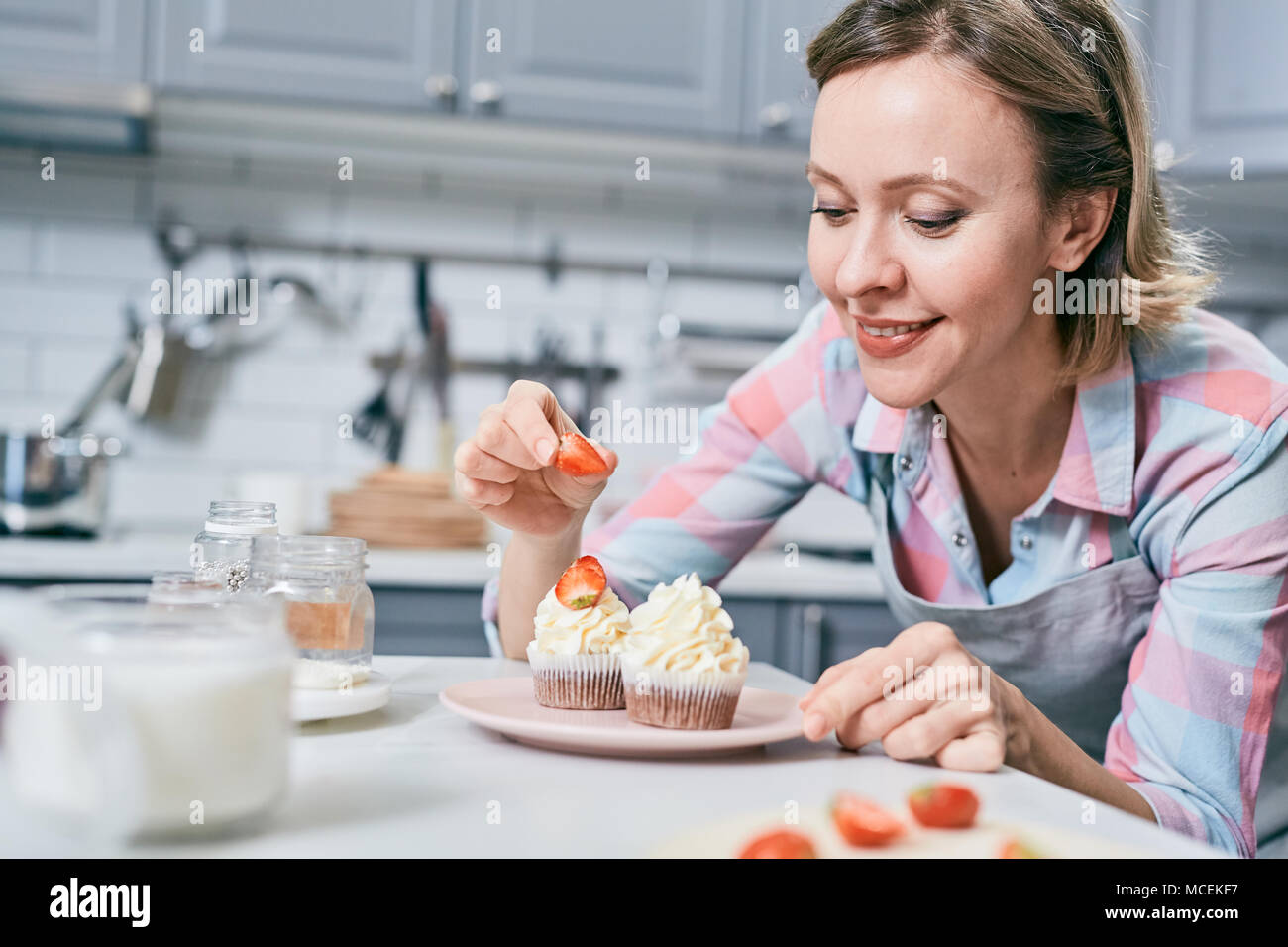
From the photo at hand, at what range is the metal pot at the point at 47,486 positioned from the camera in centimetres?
208

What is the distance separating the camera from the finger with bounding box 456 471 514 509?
38.6 inches

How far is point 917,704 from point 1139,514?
44 centimetres

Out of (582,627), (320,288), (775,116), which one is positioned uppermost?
(775,116)

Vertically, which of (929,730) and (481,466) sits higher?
(481,466)

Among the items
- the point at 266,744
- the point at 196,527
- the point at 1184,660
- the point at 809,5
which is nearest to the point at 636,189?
the point at 809,5

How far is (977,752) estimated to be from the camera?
0.75 metres

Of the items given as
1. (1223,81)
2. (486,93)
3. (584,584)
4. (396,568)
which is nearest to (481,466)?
(584,584)

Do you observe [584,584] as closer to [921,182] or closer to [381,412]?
[921,182]

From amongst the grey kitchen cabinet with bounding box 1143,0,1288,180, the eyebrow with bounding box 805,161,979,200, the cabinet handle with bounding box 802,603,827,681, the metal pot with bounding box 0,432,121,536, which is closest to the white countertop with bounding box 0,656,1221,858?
the eyebrow with bounding box 805,161,979,200

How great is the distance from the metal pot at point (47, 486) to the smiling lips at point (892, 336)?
1.65 m

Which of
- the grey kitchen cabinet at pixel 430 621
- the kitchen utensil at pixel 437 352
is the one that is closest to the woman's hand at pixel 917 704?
the grey kitchen cabinet at pixel 430 621

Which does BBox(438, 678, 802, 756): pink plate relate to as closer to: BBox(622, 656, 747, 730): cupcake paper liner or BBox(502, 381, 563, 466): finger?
BBox(622, 656, 747, 730): cupcake paper liner

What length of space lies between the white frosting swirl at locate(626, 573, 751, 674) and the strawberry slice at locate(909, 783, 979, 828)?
0.20 metres

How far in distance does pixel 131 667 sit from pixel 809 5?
220 centimetres
